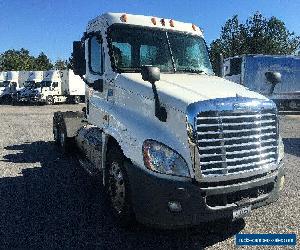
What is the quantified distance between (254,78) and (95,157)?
2235cm

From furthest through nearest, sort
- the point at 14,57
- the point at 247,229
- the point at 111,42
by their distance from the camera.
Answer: the point at 14,57 < the point at 111,42 < the point at 247,229

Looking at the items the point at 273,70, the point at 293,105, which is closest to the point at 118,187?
the point at 273,70

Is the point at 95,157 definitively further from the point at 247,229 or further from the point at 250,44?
the point at 250,44

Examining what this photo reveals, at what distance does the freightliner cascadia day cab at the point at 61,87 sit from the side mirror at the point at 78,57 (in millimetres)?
28516

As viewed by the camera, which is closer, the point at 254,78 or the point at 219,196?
the point at 219,196

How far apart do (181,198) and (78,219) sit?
2.06 metres

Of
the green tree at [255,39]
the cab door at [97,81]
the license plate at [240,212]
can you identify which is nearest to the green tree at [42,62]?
the green tree at [255,39]

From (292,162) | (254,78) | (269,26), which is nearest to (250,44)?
(269,26)

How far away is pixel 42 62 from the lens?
97.1 m

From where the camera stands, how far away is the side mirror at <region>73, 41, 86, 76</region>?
598 centimetres

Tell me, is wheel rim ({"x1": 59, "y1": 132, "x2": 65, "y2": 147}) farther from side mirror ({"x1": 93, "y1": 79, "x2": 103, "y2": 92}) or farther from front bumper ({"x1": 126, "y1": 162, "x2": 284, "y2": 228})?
front bumper ({"x1": 126, "y1": 162, "x2": 284, "y2": 228})

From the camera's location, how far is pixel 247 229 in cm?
511

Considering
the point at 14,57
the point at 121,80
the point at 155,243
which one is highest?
the point at 14,57

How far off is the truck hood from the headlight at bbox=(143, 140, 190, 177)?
0.54 metres
